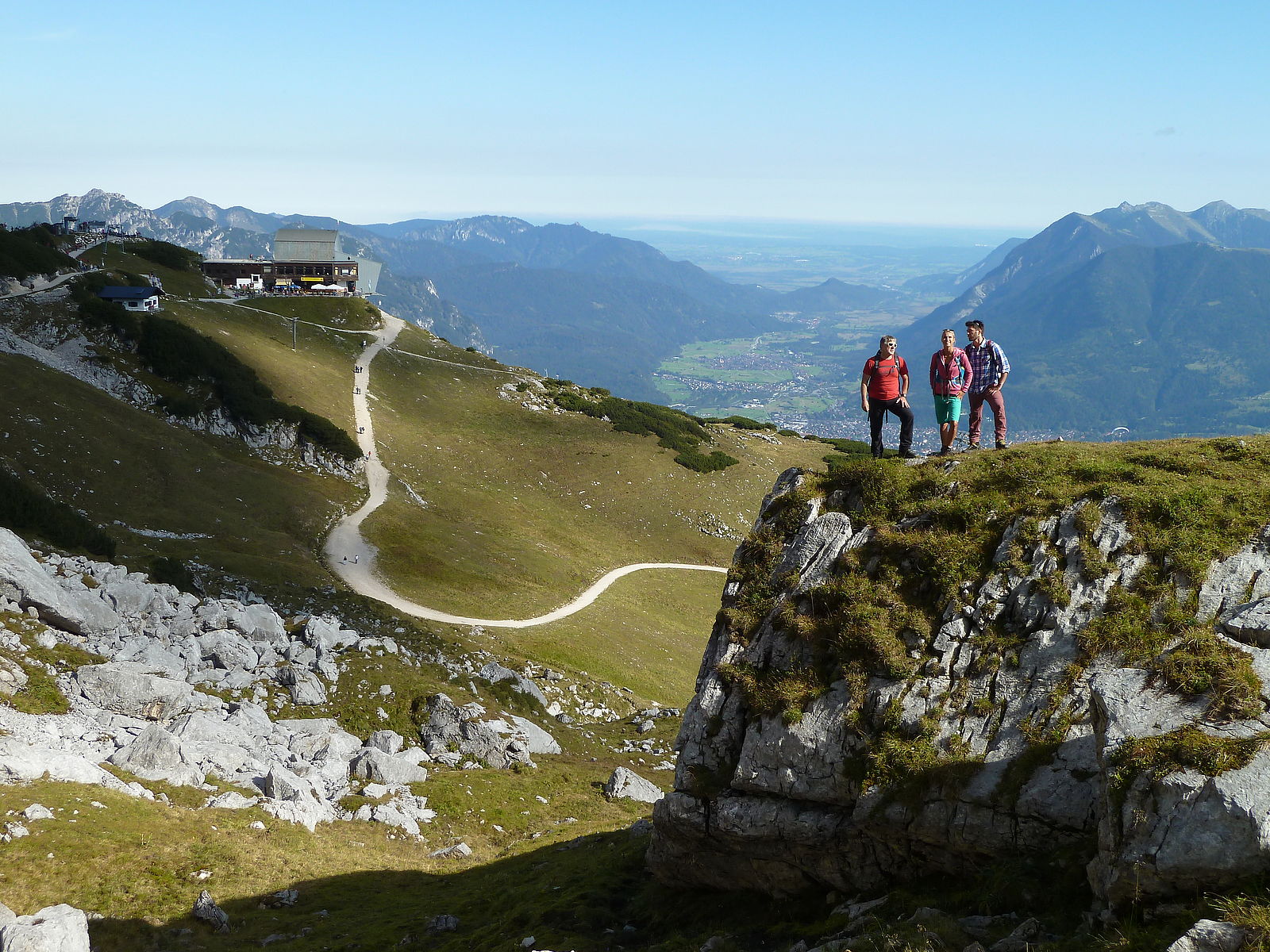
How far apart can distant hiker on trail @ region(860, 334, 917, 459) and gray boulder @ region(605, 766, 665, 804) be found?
72.8ft

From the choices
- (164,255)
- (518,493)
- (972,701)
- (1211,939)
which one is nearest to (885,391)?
(972,701)

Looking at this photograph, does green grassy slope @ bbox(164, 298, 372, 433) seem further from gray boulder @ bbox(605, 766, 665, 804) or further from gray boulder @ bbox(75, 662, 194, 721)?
gray boulder @ bbox(605, 766, 665, 804)

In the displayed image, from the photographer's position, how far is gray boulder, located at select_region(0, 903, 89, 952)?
1805cm

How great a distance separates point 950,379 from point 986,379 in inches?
51.7

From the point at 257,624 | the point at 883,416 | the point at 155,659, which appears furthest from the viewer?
the point at 257,624

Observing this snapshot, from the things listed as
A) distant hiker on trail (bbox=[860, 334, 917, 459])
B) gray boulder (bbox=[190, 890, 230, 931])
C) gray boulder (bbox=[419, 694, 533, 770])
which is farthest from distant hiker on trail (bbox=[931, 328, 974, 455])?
gray boulder (bbox=[419, 694, 533, 770])

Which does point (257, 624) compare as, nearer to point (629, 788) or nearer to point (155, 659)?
point (155, 659)

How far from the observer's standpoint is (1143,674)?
15.1 metres

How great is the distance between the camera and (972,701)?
58.0ft

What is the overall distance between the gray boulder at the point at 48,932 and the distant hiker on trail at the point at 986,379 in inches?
1008

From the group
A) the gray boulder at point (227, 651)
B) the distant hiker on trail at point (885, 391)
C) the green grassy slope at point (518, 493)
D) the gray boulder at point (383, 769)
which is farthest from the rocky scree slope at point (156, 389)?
the distant hiker on trail at point (885, 391)

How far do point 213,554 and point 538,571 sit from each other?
1067 inches

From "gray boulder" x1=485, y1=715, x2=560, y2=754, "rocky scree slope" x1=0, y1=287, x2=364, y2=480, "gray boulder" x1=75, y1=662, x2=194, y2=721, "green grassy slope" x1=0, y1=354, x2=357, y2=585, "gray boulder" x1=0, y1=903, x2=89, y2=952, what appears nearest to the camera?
"gray boulder" x1=0, y1=903, x2=89, y2=952

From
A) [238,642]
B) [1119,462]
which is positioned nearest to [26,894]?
[238,642]
